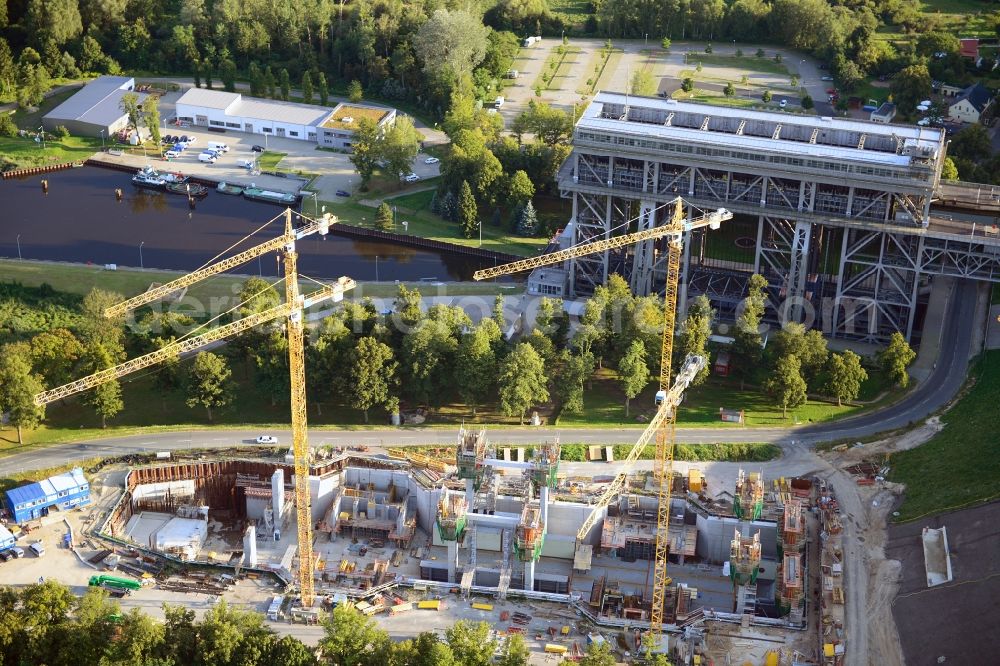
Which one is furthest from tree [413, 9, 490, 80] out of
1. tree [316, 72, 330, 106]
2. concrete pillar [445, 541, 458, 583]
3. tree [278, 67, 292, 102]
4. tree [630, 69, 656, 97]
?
concrete pillar [445, 541, 458, 583]

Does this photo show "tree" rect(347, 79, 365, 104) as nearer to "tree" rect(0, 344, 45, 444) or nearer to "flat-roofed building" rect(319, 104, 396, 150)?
"flat-roofed building" rect(319, 104, 396, 150)

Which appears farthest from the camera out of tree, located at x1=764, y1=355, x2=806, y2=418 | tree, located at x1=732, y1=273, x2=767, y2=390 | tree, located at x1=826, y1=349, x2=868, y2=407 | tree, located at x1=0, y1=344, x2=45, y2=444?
tree, located at x1=732, y1=273, x2=767, y2=390

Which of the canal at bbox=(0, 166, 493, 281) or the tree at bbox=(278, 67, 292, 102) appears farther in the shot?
the tree at bbox=(278, 67, 292, 102)

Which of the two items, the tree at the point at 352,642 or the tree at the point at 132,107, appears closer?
the tree at the point at 352,642

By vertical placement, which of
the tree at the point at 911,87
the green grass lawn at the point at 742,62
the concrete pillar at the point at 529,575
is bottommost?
the concrete pillar at the point at 529,575

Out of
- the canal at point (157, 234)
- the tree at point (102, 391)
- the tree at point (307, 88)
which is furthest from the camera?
the tree at point (307, 88)

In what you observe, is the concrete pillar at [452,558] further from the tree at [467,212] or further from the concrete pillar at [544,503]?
the tree at [467,212]

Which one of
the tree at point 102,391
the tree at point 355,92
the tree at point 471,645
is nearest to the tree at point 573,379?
the tree at point 471,645

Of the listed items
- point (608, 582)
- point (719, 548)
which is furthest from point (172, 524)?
point (719, 548)

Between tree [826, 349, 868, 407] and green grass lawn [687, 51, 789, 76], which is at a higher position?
green grass lawn [687, 51, 789, 76]
